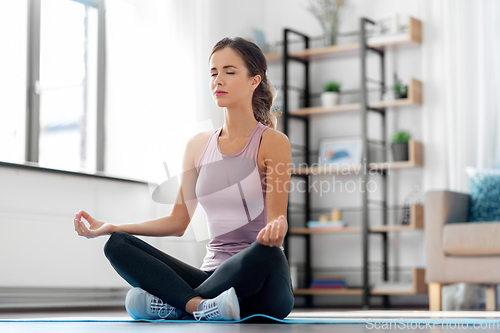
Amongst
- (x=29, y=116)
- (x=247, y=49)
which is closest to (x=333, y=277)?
(x=29, y=116)

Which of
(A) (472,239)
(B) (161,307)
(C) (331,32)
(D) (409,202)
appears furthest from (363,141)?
(B) (161,307)

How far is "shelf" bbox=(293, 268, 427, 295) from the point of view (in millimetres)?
4148

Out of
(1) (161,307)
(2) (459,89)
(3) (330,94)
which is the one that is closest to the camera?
(1) (161,307)

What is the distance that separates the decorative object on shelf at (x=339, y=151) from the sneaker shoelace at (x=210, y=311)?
309 cm

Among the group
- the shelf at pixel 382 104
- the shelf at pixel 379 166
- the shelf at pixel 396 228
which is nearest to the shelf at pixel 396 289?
the shelf at pixel 396 228

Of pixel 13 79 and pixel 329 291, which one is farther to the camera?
pixel 329 291

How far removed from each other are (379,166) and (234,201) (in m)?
2.81

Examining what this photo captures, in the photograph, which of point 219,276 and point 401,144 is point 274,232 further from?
point 401,144

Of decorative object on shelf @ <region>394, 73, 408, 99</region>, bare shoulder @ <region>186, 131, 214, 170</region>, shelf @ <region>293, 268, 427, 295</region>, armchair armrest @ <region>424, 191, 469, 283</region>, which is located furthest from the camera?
decorative object on shelf @ <region>394, 73, 408, 99</region>

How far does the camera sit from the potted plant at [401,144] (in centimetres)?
439

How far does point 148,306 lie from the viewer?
1.77m

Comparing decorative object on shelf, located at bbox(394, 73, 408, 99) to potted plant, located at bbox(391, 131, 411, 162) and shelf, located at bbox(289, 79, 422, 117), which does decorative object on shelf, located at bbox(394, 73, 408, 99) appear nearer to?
shelf, located at bbox(289, 79, 422, 117)

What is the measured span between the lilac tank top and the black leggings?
3.7 inches

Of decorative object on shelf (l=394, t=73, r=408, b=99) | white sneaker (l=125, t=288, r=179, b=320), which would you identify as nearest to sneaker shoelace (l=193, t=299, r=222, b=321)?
white sneaker (l=125, t=288, r=179, b=320)
